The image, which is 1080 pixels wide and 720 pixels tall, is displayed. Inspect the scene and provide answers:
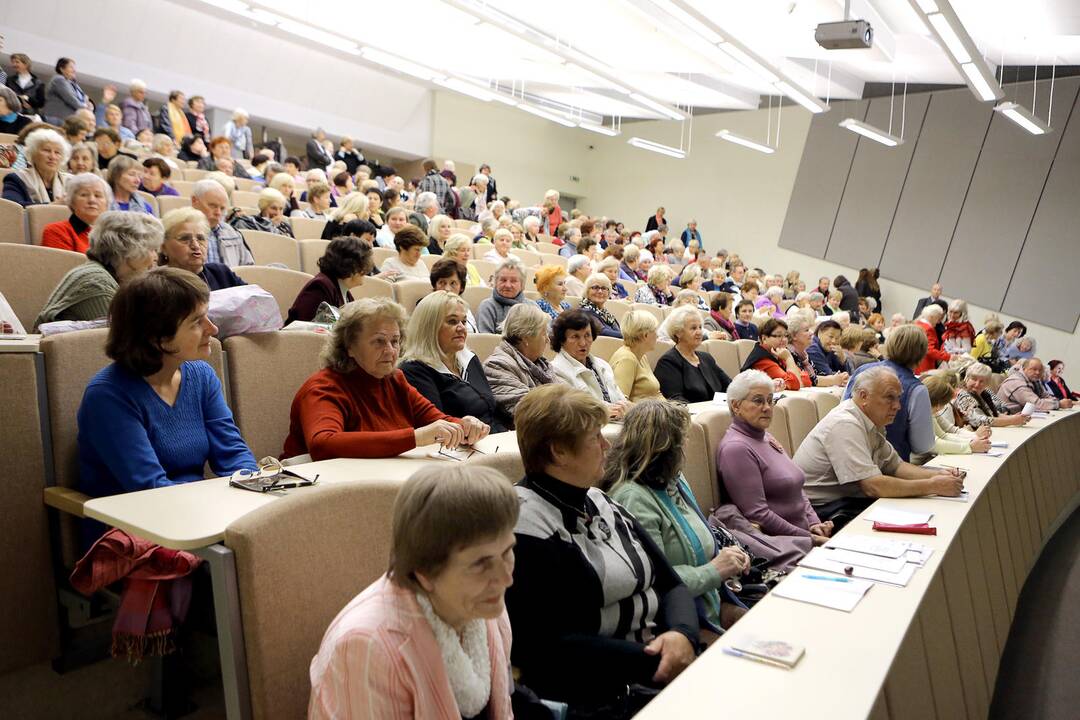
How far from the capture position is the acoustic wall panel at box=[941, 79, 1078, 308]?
37.6ft

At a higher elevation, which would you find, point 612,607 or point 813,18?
point 813,18

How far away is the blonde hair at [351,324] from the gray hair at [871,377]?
1.83m

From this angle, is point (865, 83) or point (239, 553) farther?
point (865, 83)

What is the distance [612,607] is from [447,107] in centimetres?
1453

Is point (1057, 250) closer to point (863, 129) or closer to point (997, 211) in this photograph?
point (997, 211)

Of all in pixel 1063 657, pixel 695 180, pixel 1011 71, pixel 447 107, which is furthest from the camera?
pixel 695 180

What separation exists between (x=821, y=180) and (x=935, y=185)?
199 centimetres

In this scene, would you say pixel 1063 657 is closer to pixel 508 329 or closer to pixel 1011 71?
pixel 508 329

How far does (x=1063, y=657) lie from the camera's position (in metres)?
3.13

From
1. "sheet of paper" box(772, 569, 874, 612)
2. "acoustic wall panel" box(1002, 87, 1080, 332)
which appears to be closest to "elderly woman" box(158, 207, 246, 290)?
"sheet of paper" box(772, 569, 874, 612)

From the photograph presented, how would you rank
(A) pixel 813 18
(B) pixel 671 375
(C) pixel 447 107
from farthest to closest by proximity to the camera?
(C) pixel 447 107, (A) pixel 813 18, (B) pixel 671 375

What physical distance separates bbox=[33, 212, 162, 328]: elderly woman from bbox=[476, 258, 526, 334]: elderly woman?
6.03 ft

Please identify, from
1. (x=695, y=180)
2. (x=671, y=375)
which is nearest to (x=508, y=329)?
(x=671, y=375)

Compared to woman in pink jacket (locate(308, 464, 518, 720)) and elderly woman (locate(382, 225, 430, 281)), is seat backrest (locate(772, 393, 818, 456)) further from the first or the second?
woman in pink jacket (locate(308, 464, 518, 720))
